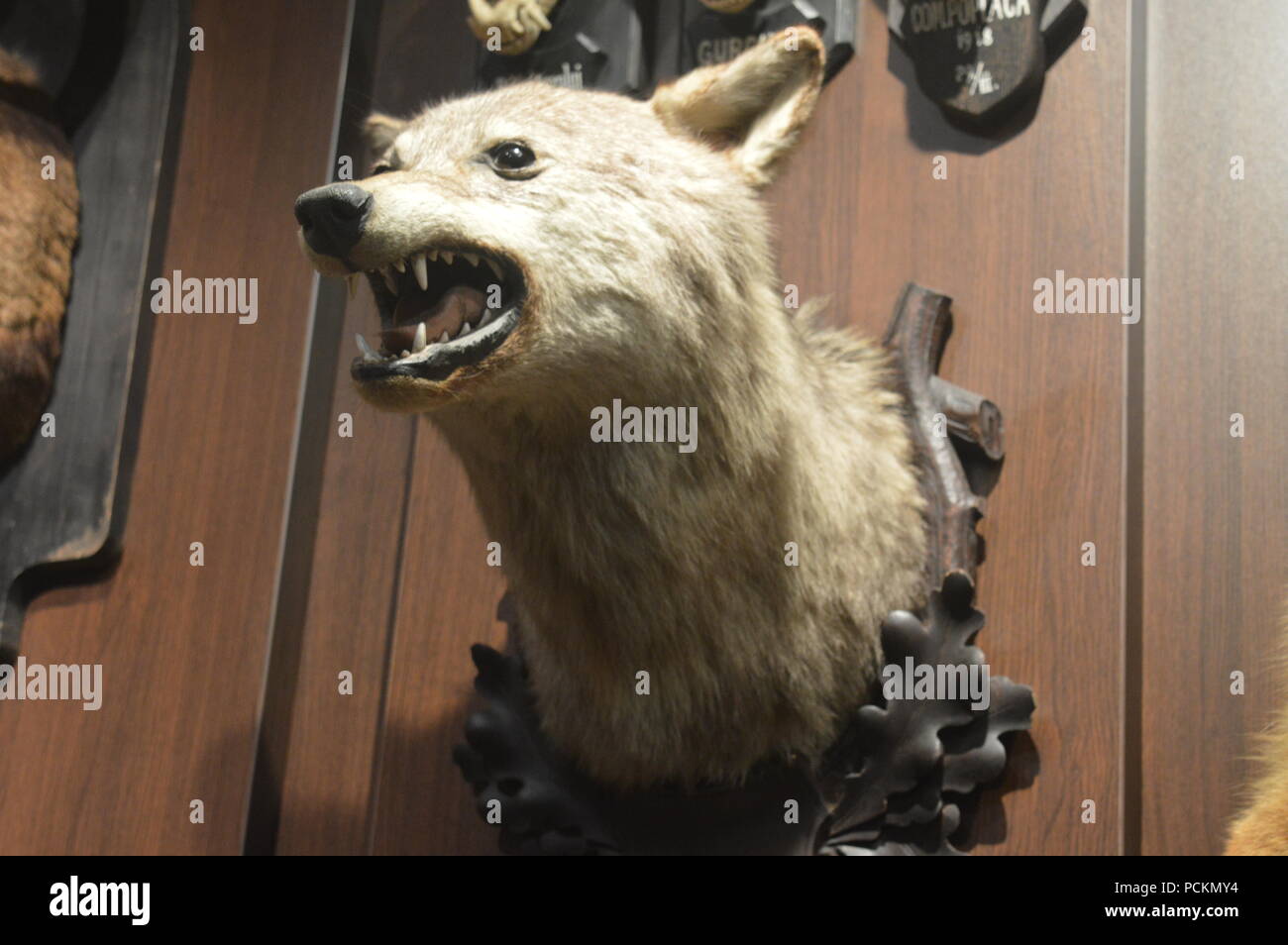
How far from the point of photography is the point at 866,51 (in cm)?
153

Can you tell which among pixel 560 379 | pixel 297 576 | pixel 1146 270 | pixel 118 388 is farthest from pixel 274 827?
pixel 1146 270

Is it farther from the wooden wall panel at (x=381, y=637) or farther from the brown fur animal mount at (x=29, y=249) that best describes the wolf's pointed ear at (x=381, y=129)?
the brown fur animal mount at (x=29, y=249)

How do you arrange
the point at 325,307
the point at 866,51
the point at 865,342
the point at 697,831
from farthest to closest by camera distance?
the point at 325,307
the point at 866,51
the point at 865,342
the point at 697,831

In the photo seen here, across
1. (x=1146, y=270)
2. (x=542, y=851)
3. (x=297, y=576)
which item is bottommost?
(x=542, y=851)

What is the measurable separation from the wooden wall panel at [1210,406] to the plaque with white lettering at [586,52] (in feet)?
1.91

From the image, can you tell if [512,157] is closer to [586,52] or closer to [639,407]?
[639,407]

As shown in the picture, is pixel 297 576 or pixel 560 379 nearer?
pixel 560 379

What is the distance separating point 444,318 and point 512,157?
17 centimetres

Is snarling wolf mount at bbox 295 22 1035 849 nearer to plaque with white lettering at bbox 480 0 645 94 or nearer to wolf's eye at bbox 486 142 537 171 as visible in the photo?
wolf's eye at bbox 486 142 537 171

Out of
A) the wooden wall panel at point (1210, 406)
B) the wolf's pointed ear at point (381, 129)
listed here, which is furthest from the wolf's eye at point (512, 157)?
the wooden wall panel at point (1210, 406)

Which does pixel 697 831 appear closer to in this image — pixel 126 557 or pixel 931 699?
pixel 931 699

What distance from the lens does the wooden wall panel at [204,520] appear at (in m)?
1.48

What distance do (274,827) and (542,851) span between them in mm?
372

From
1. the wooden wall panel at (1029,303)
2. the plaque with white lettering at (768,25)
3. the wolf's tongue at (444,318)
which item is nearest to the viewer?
the wolf's tongue at (444,318)
